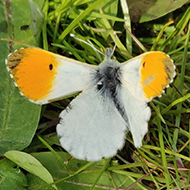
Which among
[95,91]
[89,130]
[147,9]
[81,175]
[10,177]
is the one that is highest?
[147,9]

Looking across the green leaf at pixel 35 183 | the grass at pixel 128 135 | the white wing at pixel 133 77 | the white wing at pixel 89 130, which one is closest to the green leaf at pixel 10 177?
the green leaf at pixel 35 183

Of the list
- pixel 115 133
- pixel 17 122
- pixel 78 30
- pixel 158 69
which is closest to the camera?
pixel 158 69

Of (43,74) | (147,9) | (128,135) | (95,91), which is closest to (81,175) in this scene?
(128,135)

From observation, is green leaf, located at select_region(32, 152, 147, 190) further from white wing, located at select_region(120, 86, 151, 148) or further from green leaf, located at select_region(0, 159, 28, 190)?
white wing, located at select_region(120, 86, 151, 148)

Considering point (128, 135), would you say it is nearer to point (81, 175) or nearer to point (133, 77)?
point (81, 175)

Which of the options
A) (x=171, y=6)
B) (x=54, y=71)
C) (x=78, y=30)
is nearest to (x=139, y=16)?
(x=171, y=6)

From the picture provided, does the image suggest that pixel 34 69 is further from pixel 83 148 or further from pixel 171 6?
pixel 171 6
